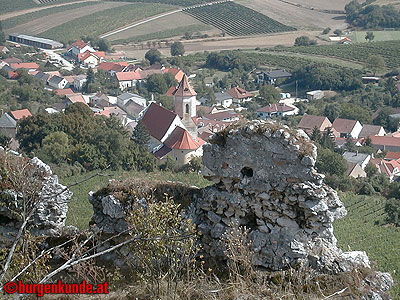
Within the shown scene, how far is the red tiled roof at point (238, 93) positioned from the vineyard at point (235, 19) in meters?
40.4

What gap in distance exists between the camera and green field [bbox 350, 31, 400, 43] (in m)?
97.7

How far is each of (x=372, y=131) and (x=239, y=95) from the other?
1772 centimetres

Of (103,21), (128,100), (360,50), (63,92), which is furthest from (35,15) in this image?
(128,100)

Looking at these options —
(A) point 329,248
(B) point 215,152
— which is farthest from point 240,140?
(A) point 329,248

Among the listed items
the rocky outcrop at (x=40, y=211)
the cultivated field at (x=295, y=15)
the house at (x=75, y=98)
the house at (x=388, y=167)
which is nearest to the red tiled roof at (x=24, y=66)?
the house at (x=75, y=98)

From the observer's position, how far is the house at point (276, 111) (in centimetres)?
5871

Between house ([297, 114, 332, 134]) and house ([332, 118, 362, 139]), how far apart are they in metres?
0.78

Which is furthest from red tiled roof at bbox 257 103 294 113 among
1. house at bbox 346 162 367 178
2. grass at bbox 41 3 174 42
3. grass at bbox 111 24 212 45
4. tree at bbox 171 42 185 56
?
grass at bbox 41 3 174 42

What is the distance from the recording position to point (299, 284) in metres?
8.70

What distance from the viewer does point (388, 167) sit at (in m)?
43.1

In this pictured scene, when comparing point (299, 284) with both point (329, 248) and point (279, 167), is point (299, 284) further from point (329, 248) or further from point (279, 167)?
point (279, 167)

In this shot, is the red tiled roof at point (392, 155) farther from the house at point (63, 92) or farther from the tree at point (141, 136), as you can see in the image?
the house at point (63, 92)

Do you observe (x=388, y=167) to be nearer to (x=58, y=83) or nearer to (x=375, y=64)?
(x=375, y=64)

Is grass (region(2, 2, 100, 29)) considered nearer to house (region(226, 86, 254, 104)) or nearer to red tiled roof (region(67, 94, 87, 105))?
red tiled roof (region(67, 94, 87, 105))
